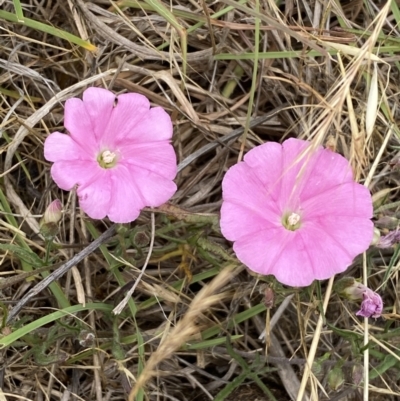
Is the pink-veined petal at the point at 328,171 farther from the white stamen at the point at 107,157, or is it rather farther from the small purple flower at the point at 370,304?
the white stamen at the point at 107,157

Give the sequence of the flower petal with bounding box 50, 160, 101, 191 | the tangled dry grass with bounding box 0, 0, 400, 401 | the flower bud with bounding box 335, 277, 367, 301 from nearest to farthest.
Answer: the flower petal with bounding box 50, 160, 101, 191 → the flower bud with bounding box 335, 277, 367, 301 → the tangled dry grass with bounding box 0, 0, 400, 401

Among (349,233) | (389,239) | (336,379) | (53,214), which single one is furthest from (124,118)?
(336,379)

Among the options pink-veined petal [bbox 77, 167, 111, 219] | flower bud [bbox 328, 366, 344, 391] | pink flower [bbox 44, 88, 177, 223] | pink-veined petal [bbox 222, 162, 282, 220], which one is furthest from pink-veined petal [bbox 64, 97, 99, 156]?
flower bud [bbox 328, 366, 344, 391]

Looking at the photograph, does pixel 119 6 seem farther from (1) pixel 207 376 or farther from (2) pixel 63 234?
(1) pixel 207 376

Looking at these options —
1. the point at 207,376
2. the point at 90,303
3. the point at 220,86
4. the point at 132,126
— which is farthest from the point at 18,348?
the point at 220,86

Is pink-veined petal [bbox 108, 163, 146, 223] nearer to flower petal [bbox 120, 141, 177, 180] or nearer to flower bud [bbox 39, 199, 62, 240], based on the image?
flower petal [bbox 120, 141, 177, 180]

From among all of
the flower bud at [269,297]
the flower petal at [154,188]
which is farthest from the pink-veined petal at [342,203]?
the flower petal at [154,188]

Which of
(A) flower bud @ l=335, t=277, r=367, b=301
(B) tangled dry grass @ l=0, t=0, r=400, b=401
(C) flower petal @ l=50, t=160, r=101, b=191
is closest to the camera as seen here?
(C) flower petal @ l=50, t=160, r=101, b=191
